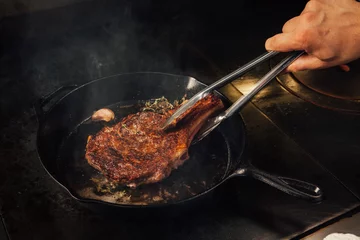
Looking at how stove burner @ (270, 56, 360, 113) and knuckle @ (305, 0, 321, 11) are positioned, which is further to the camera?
stove burner @ (270, 56, 360, 113)

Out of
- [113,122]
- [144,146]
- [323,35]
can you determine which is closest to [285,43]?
[323,35]

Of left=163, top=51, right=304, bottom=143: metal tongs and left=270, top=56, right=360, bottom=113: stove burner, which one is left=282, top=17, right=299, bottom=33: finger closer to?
left=163, top=51, right=304, bottom=143: metal tongs

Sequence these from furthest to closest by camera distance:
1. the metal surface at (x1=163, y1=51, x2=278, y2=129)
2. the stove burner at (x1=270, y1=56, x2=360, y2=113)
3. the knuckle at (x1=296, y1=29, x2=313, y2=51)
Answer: the stove burner at (x1=270, y1=56, x2=360, y2=113) < the metal surface at (x1=163, y1=51, x2=278, y2=129) < the knuckle at (x1=296, y1=29, x2=313, y2=51)

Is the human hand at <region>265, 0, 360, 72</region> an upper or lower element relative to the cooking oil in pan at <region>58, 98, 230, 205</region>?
upper

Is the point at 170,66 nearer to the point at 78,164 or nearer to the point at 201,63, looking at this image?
the point at 201,63

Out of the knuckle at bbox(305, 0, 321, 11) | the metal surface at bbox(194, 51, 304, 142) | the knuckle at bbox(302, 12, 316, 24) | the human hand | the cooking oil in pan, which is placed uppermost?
the knuckle at bbox(305, 0, 321, 11)

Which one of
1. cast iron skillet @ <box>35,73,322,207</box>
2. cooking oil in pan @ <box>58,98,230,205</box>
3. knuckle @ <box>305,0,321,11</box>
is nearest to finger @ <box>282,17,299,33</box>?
knuckle @ <box>305,0,321,11</box>

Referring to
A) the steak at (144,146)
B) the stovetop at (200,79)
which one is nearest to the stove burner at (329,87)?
the stovetop at (200,79)
